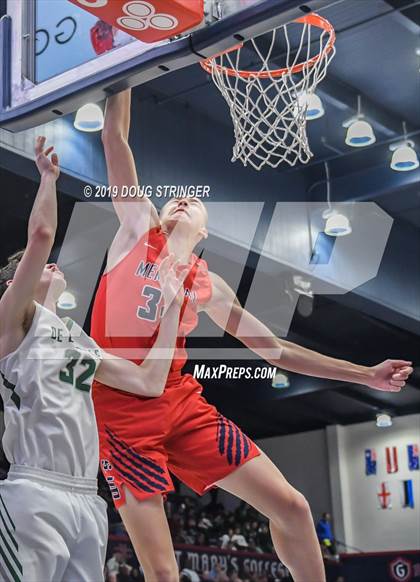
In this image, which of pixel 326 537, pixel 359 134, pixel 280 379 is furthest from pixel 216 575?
pixel 359 134

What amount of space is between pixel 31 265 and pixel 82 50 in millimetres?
1322

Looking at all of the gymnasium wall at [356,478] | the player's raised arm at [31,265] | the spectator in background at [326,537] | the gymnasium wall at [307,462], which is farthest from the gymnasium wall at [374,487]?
the player's raised arm at [31,265]

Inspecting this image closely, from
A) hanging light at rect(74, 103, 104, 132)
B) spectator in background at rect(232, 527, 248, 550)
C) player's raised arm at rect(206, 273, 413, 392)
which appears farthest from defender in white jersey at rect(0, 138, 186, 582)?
spectator in background at rect(232, 527, 248, 550)

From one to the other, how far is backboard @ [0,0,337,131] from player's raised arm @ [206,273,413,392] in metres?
1.28

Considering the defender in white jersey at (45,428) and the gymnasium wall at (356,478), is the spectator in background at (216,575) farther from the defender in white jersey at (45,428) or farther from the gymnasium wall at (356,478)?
the defender in white jersey at (45,428)

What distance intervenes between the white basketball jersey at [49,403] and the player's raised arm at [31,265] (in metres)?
0.10

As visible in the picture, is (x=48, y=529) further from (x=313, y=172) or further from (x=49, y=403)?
(x=313, y=172)

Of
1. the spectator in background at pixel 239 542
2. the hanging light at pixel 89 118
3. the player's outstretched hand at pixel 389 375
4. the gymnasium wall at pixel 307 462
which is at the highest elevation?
the player's outstretched hand at pixel 389 375

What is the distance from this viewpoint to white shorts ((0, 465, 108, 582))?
3346 millimetres

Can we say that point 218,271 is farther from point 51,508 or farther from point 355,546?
point 355,546

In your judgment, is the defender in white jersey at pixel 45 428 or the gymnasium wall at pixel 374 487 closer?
the defender in white jersey at pixel 45 428

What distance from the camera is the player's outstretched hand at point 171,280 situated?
430 centimetres

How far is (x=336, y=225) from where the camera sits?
11.4 m

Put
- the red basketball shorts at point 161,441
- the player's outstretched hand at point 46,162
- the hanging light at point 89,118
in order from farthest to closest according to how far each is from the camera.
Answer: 1. the hanging light at point 89,118
2. the red basketball shorts at point 161,441
3. the player's outstretched hand at point 46,162
